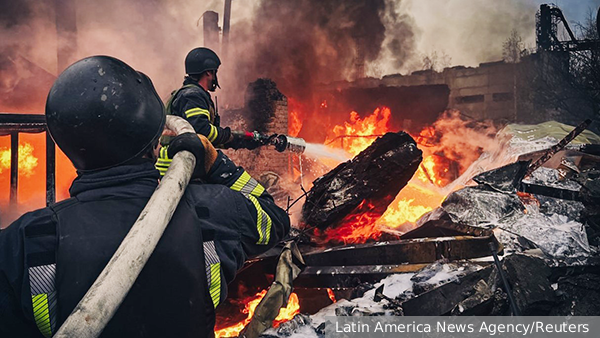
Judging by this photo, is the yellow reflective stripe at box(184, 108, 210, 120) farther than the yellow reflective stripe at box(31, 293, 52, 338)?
Yes

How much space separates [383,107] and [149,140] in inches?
651

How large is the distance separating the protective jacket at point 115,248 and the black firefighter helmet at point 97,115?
0.07m

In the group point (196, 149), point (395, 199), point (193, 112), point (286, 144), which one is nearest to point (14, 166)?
point (193, 112)

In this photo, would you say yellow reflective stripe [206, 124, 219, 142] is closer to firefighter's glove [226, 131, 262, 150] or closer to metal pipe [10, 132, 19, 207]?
firefighter's glove [226, 131, 262, 150]

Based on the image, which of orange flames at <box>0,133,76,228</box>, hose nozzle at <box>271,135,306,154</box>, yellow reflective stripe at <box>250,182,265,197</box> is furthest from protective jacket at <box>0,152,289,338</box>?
orange flames at <box>0,133,76,228</box>

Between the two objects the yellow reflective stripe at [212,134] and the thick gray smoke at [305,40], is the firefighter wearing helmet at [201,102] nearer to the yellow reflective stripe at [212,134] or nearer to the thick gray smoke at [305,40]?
the yellow reflective stripe at [212,134]

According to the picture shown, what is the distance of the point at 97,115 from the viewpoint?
1.43 metres

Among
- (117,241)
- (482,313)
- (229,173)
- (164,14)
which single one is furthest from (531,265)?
(164,14)

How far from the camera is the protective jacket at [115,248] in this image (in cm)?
125

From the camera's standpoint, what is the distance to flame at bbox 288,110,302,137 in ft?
55.9

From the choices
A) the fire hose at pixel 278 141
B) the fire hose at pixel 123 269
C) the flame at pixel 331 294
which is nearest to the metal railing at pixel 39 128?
the fire hose at pixel 278 141

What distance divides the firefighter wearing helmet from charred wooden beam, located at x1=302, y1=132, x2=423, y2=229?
121 centimetres

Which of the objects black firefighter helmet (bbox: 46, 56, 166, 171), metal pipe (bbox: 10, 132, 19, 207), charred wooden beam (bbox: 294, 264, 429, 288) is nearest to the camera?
black firefighter helmet (bbox: 46, 56, 166, 171)

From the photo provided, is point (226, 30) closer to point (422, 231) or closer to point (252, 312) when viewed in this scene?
point (422, 231)
